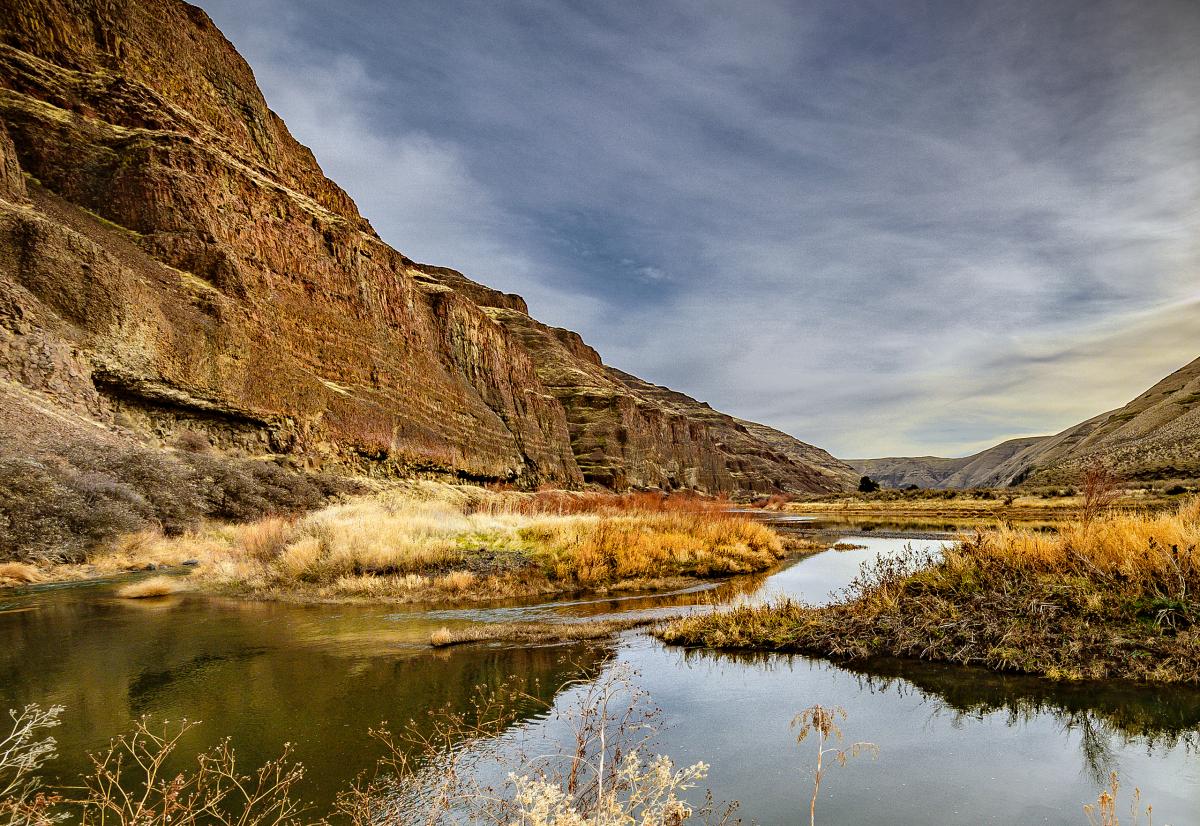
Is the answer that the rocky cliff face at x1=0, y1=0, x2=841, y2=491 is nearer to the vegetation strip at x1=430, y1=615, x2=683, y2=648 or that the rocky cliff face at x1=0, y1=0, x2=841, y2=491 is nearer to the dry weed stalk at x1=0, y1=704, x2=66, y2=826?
the vegetation strip at x1=430, y1=615, x2=683, y2=648

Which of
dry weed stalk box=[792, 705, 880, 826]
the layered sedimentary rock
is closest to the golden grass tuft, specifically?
dry weed stalk box=[792, 705, 880, 826]

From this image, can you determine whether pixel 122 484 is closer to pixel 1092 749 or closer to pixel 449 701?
pixel 449 701

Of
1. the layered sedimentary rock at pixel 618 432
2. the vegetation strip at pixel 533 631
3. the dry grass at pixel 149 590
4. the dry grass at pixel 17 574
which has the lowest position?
the vegetation strip at pixel 533 631

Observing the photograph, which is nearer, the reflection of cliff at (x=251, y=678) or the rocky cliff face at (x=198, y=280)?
the reflection of cliff at (x=251, y=678)

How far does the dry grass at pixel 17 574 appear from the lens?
51.9 feet

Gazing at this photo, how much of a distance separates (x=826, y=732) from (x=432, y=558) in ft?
40.4

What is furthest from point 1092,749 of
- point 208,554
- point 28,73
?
point 28,73

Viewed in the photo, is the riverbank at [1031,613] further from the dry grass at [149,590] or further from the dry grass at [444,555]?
the dry grass at [149,590]

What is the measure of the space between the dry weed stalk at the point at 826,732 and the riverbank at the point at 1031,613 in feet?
8.61

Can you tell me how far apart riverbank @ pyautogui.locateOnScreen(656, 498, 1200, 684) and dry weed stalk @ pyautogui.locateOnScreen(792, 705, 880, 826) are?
103 inches

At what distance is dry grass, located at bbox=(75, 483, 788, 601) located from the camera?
15.4 metres

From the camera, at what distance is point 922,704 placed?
7094 millimetres

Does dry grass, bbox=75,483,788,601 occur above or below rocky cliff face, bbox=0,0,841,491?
below

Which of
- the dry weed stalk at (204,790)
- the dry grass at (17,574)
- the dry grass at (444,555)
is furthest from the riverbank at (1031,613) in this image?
the dry grass at (17,574)
